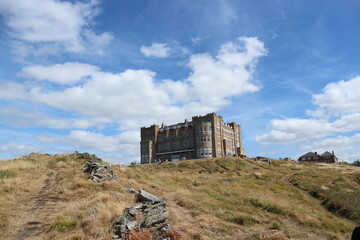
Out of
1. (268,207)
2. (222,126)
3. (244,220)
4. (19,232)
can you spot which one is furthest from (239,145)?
(19,232)

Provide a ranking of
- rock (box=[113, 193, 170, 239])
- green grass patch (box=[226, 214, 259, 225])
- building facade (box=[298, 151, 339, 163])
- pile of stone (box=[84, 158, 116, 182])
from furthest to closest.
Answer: building facade (box=[298, 151, 339, 163])
pile of stone (box=[84, 158, 116, 182])
green grass patch (box=[226, 214, 259, 225])
rock (box=[113, 193, 170, 239])

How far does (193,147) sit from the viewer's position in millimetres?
80062

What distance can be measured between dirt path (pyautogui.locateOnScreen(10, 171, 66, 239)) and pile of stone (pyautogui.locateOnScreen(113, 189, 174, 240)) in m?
3.40

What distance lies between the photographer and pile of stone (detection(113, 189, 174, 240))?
1198cm

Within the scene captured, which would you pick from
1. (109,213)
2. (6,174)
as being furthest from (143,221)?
(6,174)

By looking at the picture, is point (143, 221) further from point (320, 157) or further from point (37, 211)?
point (320, 157)

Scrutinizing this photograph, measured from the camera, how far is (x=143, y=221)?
1312cm

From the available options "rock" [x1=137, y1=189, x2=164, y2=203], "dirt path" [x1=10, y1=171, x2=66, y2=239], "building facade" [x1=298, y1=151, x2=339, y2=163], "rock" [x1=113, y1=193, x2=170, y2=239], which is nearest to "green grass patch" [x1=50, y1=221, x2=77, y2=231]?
"dirt path" [x1=10, y1=171, x2=66, y2=239]

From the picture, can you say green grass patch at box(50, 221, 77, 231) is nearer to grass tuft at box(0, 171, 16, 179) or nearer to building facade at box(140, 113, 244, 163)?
grass tuft at box(0, 171, 16, 179)

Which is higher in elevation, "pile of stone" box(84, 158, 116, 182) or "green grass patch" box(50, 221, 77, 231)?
"pile of stone" box(84, 158, 116, 182)

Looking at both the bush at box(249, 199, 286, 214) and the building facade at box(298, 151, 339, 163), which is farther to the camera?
the building facade at box(298, 151, 339, 163)

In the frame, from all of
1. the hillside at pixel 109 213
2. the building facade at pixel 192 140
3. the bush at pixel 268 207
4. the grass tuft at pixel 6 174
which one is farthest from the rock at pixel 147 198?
the building facade at pixel 192 140

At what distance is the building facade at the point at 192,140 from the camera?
7719 centimetres

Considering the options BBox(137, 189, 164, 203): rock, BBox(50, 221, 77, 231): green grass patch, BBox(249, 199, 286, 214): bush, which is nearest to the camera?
BBox(50, 221, 77, 231): green grass patch
